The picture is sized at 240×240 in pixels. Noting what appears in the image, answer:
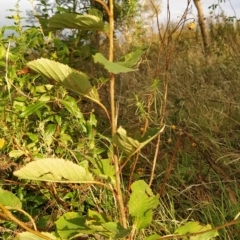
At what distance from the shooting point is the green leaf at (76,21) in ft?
3.51

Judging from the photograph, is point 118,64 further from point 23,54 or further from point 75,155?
point 23,54

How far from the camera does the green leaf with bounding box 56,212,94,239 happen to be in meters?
1.18

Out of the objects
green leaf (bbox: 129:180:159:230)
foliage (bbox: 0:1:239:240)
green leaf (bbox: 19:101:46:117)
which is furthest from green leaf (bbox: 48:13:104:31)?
green leaf (bbox: 19:101:46:117)

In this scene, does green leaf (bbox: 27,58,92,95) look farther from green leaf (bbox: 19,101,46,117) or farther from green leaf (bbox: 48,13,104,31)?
green leaf (bbox: 19,101,46,117)

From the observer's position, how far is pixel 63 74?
1.06 metres

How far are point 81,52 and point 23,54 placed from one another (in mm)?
307

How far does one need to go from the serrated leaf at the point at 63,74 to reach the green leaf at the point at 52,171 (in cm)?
17

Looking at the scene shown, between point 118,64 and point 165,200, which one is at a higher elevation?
point 118,64

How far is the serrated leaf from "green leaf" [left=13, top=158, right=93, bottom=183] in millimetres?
172

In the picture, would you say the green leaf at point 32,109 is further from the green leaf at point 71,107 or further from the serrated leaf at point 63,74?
the serrated leaf at point 63,74

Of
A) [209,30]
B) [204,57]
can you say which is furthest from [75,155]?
[209,30]

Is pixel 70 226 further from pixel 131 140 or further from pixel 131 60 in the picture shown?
pixel 131 60

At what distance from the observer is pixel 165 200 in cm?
210

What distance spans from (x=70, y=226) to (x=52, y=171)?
0.20m
